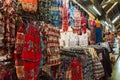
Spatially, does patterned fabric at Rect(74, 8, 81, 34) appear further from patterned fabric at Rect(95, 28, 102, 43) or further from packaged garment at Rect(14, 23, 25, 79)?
packaged garment at Rect(14, 23, 25, 79)

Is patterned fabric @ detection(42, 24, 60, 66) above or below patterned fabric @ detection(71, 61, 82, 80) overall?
above

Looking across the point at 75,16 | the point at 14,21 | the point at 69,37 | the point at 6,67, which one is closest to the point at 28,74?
the point at 6,67

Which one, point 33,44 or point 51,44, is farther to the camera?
point 51,44

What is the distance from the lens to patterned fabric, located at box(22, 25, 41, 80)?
224 cm

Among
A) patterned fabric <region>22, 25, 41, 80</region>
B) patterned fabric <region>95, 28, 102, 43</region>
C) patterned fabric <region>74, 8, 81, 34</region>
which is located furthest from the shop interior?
patterned fabric <region>95, 28, 102, 43</region>

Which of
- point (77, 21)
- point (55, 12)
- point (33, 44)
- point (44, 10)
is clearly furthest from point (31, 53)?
point (77, 21)

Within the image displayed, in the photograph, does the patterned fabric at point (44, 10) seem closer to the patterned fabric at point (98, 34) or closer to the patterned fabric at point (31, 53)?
the patterned fabric at point (31, 53)

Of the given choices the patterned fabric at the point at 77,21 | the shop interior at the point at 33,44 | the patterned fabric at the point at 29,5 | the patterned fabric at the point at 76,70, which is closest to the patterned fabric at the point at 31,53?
the shop interior at the point at 33,44

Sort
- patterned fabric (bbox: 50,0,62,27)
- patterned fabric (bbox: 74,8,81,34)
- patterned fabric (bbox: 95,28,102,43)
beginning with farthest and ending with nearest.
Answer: patterned fabric (bbox: 95,28,102,43)
patterned fabric (bbox: 74,8,81,34)
patterned fabric (bbox: 50,0,62,27)

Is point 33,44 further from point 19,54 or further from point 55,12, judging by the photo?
point 55,12

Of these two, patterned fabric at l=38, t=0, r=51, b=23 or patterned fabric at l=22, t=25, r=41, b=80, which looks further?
patterned fabric at l=38, t=0, r=51, b=23

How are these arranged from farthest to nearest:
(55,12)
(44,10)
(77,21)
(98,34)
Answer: (98,34) < (77,21) < (55,12) < (44,10)

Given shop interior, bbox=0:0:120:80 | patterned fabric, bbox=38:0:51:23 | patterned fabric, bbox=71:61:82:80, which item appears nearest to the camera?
shop interior, bbox=0:0:120:80

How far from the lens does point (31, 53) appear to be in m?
2.33
